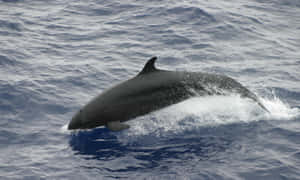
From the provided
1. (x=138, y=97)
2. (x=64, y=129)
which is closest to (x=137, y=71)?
(x=138, y=97)

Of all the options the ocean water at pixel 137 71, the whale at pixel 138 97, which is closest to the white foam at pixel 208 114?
the ocean water at pixel 137 71

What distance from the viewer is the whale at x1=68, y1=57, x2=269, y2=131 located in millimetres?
11734

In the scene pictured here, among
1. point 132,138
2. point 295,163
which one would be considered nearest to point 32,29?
point 132,138

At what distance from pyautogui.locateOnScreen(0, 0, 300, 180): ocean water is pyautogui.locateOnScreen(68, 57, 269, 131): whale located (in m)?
0.42

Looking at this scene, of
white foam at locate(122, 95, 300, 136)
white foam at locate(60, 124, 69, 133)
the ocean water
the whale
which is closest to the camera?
the ocean water

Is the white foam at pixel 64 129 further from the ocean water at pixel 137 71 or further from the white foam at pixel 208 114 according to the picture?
the white foam at pixel 208 114

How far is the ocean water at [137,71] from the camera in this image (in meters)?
10.4

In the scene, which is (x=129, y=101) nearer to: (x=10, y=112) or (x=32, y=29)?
(x=10, y=112)

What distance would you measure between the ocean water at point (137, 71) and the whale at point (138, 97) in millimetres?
418

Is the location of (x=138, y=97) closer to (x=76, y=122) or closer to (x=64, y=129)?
(x=76, y=122)

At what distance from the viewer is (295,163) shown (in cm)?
1052

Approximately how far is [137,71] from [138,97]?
14.7 feet

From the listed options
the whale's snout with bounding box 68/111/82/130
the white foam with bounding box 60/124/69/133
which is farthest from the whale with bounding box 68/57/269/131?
the white foam with bounding box 60/124/69/133

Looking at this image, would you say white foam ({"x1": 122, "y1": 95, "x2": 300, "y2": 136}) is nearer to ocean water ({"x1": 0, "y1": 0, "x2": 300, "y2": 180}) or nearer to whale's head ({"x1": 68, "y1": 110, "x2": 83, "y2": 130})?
ocean water ({"x1": 0, "y1": 0, "x2": 300, "y2": 180})
